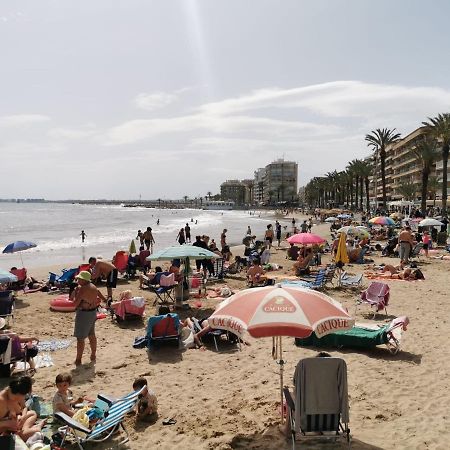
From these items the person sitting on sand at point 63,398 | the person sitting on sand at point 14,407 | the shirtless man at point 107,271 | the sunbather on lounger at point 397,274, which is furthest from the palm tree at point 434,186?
the person sitting on sand at point 14,407

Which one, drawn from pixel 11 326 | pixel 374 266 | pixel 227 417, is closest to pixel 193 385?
pixel 227 417

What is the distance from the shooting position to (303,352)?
8430 millimetres

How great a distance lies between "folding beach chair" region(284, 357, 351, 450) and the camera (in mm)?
4875

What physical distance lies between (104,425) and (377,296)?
7.76 metres

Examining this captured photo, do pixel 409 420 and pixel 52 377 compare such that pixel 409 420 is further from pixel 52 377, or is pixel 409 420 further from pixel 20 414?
pixel 52 377

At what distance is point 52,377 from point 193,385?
2.34m

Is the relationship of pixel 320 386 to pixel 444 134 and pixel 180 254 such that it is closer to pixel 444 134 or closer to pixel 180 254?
pixel 180 254

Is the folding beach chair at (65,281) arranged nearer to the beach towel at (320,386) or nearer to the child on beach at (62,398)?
the child on beach at (62,398)

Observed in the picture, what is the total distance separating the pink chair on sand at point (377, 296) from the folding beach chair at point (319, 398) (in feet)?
21.1

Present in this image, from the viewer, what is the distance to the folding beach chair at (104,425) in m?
5.11

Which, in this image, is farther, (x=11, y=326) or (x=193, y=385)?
(x=11, y=326)

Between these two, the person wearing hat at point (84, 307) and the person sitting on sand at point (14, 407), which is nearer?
the person sitting on sand at point (14, 407)

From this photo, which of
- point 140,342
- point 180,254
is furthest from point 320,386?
point 180,254

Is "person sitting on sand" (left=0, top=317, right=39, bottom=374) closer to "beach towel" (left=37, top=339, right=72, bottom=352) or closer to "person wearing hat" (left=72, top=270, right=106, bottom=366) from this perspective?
"person wearing hat" (left=72, top=270, right=106, bottom=366)
